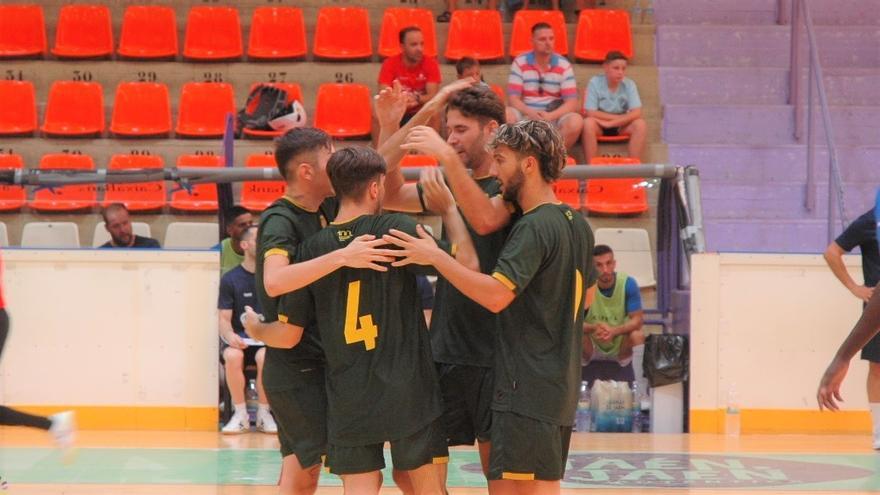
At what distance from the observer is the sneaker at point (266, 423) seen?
9.80 m

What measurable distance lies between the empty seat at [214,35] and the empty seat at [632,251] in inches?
220

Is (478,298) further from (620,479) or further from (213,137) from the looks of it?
(213,137)

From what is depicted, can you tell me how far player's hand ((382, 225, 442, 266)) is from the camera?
4.55 meters

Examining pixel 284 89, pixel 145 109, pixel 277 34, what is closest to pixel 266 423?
pixel 284 89

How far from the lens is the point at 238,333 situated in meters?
9.83

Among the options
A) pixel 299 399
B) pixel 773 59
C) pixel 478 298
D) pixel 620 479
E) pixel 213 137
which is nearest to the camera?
pixel 478 298

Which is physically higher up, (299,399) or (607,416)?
(299,399)

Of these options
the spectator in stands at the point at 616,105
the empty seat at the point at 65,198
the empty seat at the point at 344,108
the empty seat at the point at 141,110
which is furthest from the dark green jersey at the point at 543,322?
the empty seat at the point at 141,110

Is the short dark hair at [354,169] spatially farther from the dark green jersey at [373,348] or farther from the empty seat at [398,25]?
the empty seat at [398,25]

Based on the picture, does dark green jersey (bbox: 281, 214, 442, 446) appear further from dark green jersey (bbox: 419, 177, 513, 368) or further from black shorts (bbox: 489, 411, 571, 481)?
black shorts (bbox: 489, 411, 571, 481)

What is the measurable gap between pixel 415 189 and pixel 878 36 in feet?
35.2

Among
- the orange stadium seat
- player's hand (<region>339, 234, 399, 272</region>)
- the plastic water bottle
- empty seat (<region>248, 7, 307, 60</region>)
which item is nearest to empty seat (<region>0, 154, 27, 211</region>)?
the orange stadium seat

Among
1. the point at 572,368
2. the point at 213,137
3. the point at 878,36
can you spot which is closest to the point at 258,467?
the point at 572,368

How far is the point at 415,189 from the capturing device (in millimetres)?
5324
